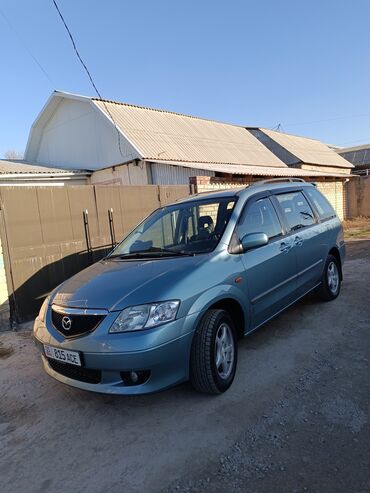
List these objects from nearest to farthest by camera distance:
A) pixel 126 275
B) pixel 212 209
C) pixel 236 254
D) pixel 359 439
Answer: pixel 359 439 → pixel 126 275 → pixel 236 254 → pixel 212 209

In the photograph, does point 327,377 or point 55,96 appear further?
point 55,96

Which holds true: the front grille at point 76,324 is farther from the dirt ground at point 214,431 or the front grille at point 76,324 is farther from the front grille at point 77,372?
the dirt ground at point 214,431

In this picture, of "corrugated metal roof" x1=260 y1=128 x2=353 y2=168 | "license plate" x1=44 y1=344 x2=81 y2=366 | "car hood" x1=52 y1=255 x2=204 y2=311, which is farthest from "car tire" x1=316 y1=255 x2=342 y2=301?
"corrugated metal roof" x1=260 y1=128 x2=353 y2=168

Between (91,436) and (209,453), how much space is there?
2.97 ft

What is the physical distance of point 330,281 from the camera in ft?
17.1

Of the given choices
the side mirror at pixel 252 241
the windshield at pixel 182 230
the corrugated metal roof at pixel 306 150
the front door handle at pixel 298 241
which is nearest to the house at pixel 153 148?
the corrugated metal roof at pixel 306 150

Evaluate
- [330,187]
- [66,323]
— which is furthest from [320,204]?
[330,187]

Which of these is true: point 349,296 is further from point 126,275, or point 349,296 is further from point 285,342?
point 126,275

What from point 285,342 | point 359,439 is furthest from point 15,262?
point 359,439

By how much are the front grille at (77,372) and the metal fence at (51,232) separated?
2901 millimetres

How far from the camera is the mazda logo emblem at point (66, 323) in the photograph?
289 centimetres

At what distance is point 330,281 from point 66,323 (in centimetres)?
379

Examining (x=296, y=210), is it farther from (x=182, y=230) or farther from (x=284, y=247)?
(x=182, y=230)

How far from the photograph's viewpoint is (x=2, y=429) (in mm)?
2947
